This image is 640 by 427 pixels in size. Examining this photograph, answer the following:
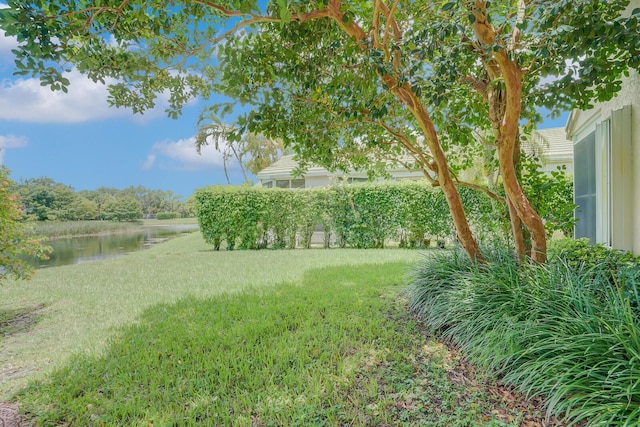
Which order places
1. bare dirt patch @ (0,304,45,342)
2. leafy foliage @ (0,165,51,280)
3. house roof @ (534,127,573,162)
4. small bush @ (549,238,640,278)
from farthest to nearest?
house roof @ (534,127,573,162) → leafy foliage @ (0,165,51,280) → bare dirt patch @ (0,304,45,342) → small bush @ (549,238,640,278)

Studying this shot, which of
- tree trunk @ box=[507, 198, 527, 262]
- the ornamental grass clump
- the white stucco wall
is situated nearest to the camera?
the ornamental grass clump

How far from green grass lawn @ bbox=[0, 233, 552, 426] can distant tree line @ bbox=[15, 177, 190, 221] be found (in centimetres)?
1085

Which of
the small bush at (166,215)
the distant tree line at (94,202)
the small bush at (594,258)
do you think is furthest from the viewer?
the small bush at (166,215)

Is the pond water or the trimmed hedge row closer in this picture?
the trimmed hedge row

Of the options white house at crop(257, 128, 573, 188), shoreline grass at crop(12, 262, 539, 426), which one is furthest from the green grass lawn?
white house at crop(257, 128, 573, 188)

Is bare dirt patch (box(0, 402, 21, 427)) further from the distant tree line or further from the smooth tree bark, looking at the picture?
the distant tree line

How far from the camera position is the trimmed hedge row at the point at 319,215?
10727 millimetres

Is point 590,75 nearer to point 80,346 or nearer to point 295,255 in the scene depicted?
point 80,346

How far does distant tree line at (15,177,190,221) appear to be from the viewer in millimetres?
20906

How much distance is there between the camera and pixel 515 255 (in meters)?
4.50

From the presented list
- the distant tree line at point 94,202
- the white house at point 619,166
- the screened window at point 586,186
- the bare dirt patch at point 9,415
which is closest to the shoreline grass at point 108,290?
the bare dirt patch at point 9,415

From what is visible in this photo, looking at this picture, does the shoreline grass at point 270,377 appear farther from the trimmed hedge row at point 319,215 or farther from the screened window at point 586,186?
the trimmed hedge row at point 319,215

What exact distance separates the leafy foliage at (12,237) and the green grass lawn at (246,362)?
832mm

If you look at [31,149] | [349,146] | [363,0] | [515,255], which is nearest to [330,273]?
[349,146]
